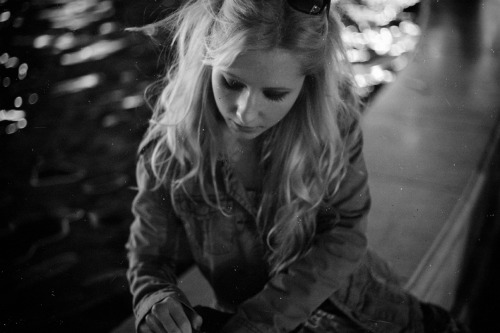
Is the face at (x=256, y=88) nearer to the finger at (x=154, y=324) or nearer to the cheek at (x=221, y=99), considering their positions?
the cheek at (x=221, y=99)

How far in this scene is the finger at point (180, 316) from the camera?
558 millimetres

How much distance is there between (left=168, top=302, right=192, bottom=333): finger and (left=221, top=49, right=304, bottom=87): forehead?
267 millimetres

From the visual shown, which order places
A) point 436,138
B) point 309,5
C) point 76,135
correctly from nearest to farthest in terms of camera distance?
point 309,5
point 436,138
point 76,135

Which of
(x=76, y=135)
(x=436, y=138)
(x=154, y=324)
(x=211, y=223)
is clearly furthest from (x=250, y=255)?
(x=76, y=135)

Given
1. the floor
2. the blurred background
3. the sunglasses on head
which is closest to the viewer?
the sunglasses on head

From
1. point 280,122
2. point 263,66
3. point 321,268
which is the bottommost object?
point 321,268

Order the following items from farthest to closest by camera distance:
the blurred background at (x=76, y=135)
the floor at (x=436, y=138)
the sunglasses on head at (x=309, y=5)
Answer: the floor at (x=436, y=138)
the blurred background at (x=76, y=135)
the sunglasses on head at (x=309, y=5)

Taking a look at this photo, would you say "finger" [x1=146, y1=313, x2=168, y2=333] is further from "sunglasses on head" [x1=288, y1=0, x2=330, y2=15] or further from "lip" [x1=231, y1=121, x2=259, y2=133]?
"sunglasses on head" [x1=288, y1=0, x2=330, y2=15]

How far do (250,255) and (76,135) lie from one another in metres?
0.95

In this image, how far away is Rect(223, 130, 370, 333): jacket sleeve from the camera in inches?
25.7

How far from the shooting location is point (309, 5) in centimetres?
53

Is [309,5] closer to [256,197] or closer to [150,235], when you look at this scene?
[256,197]

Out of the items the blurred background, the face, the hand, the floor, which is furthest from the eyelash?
the floor

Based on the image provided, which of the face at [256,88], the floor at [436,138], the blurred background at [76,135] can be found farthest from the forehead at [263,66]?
the floor at [436,138]
